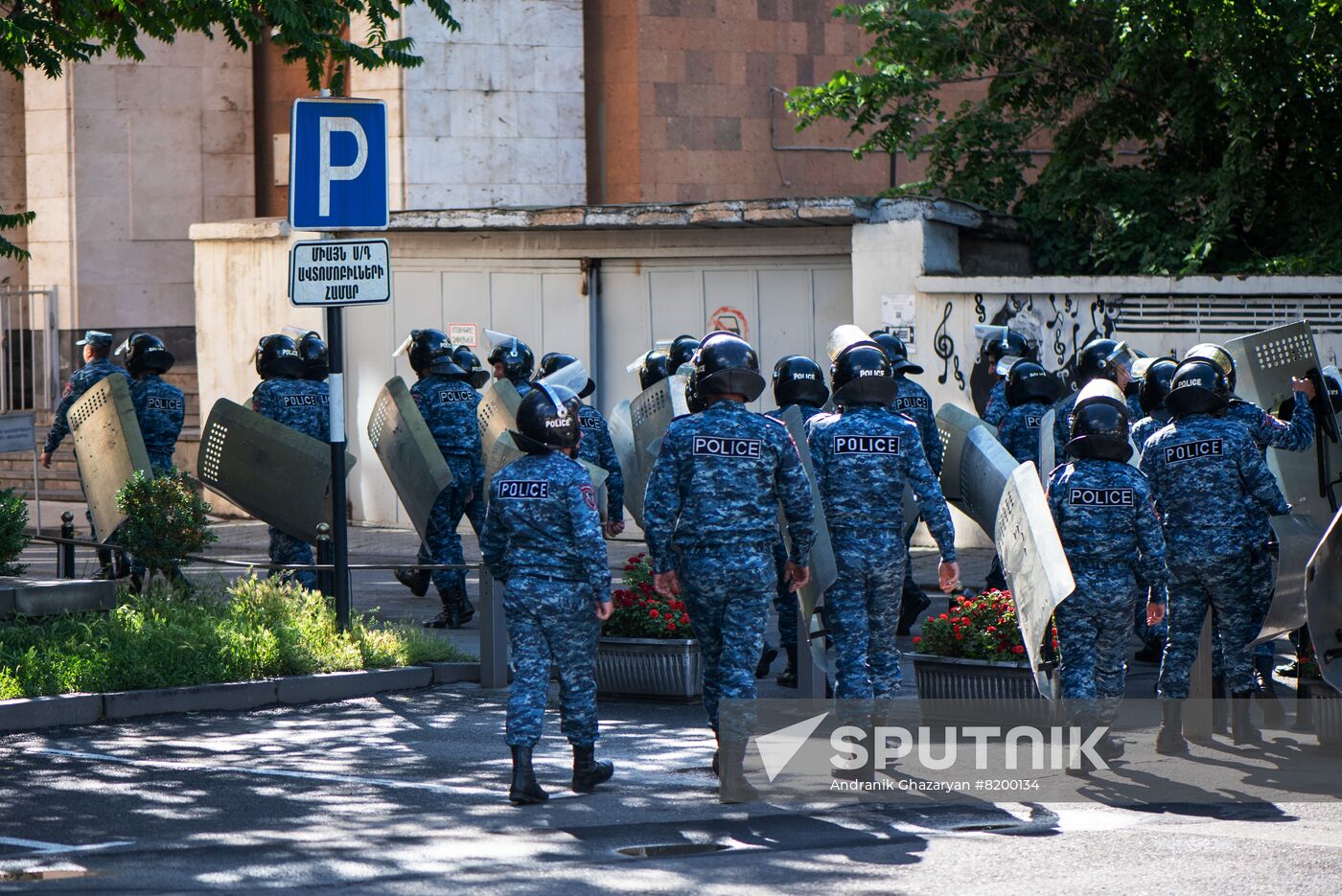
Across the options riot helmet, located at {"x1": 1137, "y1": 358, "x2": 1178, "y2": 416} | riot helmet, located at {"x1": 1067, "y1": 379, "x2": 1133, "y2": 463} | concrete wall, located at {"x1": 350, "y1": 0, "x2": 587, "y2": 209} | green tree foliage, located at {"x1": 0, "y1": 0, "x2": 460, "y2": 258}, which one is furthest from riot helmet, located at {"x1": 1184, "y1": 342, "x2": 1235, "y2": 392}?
concrete wall, located at {"x1": 350, "y1": 0, "x2": 587, "y2": 209}

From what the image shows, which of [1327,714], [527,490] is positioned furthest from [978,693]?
[527,490]

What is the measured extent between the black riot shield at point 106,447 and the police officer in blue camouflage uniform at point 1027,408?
555 centimetres

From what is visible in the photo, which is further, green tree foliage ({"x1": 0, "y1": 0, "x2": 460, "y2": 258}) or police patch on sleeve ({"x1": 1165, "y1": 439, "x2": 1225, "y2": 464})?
green tree foliage ({"x1": 0, "y1": 0, "x2": 460, "y2": 258})

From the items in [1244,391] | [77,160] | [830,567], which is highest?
[77,160]

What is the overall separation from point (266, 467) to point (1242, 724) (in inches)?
245

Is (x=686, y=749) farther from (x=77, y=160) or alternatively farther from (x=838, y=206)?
(x=77, y=160)

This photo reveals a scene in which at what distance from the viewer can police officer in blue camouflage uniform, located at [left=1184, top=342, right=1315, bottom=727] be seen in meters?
8.55

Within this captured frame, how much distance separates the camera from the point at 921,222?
54.1 feet

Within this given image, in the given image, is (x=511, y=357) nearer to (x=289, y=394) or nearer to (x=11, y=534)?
(x=289, y=394)

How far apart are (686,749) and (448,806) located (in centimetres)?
152

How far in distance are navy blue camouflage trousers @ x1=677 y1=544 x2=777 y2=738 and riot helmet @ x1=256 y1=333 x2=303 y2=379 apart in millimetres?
6118

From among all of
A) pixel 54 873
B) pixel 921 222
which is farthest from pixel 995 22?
pixel 54 873

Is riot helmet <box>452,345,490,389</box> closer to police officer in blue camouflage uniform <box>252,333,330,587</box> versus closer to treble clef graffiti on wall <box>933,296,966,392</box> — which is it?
police officer in blue camouflage uniform <box>252,333,330,587</box>

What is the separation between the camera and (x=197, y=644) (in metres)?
9.77
